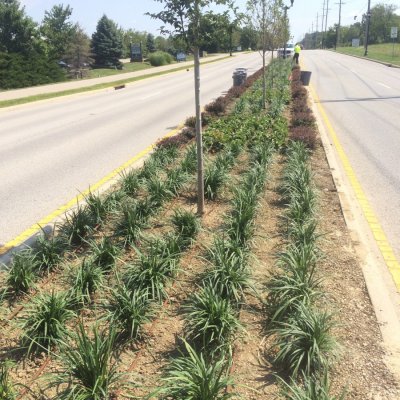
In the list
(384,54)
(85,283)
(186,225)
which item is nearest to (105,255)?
(85,283)

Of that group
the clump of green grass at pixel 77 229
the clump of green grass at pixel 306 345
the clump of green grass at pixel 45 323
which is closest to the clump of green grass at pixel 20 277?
the clump of green grass at pixel 45 323

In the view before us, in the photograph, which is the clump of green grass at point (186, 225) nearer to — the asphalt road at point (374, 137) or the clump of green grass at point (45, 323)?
the clump of green grass at point (45, 323)

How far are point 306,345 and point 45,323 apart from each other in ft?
5.97

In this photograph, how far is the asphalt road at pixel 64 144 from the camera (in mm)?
6551

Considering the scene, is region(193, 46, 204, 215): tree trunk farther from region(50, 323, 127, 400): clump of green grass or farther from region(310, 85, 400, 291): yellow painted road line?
region(50, 323, 127, 400): clump of green grass

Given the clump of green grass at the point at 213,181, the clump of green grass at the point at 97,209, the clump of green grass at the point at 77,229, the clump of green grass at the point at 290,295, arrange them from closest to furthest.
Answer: the clump of green grass at the point at 290,295, the clump of green grass at the point at 77,229, the clump of green grass at the point at 97,209, the clump of green grass at the point at 213,181

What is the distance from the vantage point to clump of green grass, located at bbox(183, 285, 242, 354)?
3055 millimetres

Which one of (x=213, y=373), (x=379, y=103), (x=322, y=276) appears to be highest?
(x=213, y=373)

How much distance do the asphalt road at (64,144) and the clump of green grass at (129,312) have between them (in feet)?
7.80

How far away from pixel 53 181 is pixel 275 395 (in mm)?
5856

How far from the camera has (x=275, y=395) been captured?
2.69m

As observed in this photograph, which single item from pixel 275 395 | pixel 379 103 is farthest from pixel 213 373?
pixel 379 103

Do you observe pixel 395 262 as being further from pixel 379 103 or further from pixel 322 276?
pixel 379 103

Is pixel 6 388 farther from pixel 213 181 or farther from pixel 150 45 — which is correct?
pixel 150 45
